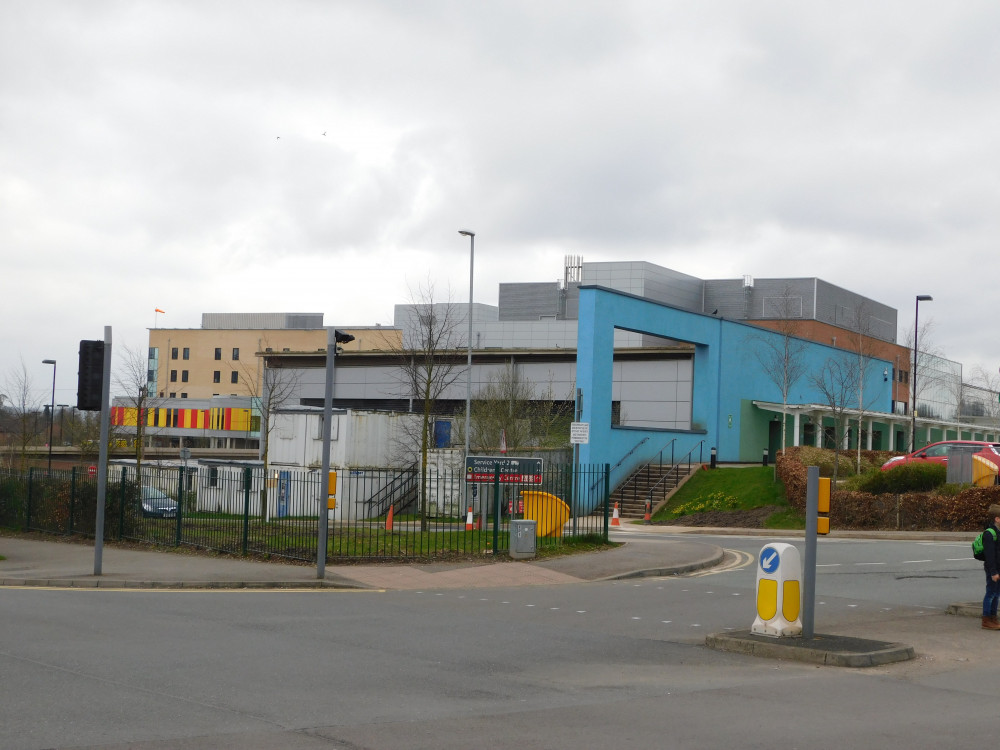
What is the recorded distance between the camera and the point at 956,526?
30.1 metres

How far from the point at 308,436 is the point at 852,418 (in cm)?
2474

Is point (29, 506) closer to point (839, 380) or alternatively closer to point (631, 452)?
point (631, 452)

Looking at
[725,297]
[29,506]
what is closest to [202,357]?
[725,297]

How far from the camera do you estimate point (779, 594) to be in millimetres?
11828

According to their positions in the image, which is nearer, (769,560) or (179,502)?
(769,560)

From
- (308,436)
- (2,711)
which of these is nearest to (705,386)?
(308,436)

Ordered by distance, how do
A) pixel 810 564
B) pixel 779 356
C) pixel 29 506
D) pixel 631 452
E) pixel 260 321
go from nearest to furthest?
pixel 810 564
pixel 29 506
pixel 631 452
pixel 779 356
pixel 260 321

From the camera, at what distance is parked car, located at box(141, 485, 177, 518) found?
2352cm

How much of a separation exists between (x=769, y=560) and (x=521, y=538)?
8.61 m

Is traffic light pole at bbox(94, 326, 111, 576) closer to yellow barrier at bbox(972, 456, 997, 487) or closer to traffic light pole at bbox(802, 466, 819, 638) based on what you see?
traffic light pole at bbox(802, 466, 819, 638)

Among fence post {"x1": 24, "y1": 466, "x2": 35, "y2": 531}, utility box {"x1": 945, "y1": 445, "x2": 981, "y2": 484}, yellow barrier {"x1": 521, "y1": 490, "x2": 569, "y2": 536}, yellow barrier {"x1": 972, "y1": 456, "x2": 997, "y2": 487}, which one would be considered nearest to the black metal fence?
yellow barrier {"x1": 521, "y1": 490, "x2": 569, "y2": 536}

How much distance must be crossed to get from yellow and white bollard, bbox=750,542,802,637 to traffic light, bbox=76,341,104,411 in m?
11.5

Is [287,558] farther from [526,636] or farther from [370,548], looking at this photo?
[526,636]

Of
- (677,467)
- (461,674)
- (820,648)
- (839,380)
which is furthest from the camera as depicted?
(839,380)
